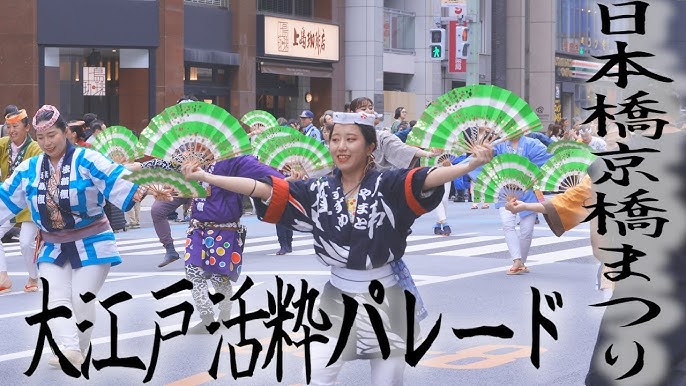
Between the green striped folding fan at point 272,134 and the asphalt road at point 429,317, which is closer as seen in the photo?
the asphalt road at point 429,317

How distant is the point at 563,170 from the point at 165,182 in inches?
132

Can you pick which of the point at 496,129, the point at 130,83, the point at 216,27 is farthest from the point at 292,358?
the point at 216,27

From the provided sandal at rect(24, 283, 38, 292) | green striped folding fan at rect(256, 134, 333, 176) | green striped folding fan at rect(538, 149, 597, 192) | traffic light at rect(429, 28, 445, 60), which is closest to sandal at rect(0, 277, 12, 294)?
sandal at rect(24, 283, 38, 292)

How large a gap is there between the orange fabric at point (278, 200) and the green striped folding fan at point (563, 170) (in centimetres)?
352

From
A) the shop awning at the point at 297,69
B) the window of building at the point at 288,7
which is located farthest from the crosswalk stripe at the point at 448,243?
the window of building at the point at 288,7

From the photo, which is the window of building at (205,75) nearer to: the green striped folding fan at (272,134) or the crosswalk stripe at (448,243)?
the crosswalk stripe at (448,243)

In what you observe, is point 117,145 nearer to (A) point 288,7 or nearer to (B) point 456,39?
(B) point 456,39

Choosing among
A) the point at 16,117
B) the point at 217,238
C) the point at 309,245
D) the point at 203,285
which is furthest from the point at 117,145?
the point at 309,245

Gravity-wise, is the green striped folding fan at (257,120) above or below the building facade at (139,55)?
below

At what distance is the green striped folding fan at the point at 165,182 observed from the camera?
24.4 ft

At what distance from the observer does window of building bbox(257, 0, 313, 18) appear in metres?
34.9

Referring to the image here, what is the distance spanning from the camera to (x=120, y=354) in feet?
31.6

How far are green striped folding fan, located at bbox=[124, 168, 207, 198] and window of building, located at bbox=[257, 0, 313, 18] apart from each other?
27.2 m

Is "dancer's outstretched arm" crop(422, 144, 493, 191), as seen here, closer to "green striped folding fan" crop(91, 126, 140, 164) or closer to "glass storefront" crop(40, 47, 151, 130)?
"green striped folding fan" crop(91, 126, 140, 164)
